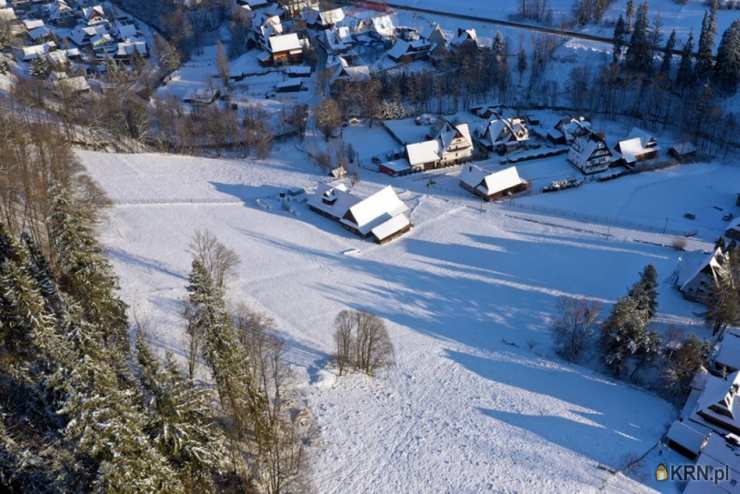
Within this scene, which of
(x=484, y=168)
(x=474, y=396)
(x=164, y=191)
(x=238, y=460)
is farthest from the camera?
(x=484, y=168)

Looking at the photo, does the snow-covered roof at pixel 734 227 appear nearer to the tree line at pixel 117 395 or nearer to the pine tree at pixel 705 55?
the pine tree at pixel 705 55

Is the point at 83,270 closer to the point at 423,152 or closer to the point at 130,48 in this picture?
the point at 423,152

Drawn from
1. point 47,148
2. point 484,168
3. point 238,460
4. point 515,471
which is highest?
point 47,148

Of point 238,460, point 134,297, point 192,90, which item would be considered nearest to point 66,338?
point 238,460

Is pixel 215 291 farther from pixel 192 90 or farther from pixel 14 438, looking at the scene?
pixel 192 90

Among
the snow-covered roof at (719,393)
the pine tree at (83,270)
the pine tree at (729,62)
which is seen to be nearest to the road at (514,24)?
the pine tree at (729,62)

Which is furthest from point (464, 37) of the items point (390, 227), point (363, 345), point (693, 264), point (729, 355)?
point (363, 345)
